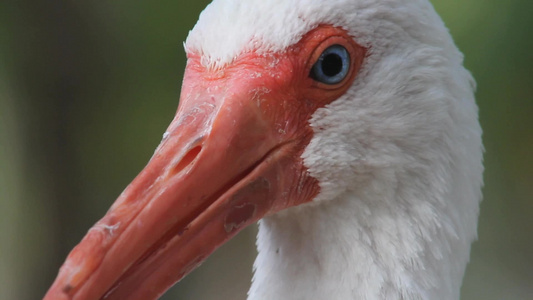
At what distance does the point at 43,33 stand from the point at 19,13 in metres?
0.37

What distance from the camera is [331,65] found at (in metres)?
2.20

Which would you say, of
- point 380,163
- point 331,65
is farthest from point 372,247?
point 331,65

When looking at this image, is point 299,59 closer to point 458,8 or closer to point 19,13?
point 458,8

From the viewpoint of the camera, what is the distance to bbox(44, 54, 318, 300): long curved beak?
5.97ft

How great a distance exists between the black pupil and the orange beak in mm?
49

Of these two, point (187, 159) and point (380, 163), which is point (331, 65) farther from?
point (187, 159)

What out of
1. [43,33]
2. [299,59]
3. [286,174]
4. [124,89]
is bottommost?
[286,174]

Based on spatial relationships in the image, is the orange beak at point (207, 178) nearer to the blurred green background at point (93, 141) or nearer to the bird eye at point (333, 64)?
the bird eye at point (333, 64)

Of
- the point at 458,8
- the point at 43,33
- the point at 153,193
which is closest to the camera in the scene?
the point at 153,193

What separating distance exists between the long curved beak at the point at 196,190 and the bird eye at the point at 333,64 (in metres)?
0.14

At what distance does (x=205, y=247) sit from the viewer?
1994 millimetres

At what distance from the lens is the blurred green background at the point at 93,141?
7668 millimetres

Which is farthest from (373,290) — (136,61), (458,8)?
(136,61)

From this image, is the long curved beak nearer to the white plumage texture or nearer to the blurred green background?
the white plumage texture
